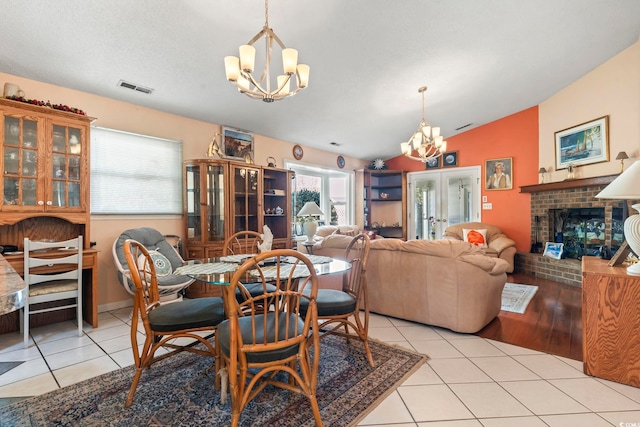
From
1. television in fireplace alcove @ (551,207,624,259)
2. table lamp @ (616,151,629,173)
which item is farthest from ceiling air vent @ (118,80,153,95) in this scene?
television in fireplace alcove @ (551,207,624,259)

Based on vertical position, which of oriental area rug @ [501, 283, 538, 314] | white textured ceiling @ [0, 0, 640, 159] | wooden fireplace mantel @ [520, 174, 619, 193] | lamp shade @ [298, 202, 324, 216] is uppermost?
white textured ceiling @ [0, 0, 640, 159]

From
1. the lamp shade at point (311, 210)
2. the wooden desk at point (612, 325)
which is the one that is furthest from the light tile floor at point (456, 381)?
the lamp shade at point (311, 210)

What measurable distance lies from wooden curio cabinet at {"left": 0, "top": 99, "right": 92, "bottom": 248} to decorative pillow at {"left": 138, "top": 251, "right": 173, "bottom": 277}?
0.56 meters

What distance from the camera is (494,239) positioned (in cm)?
571

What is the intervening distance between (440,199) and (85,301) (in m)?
6.51

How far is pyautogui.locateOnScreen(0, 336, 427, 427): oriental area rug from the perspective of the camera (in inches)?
63.1

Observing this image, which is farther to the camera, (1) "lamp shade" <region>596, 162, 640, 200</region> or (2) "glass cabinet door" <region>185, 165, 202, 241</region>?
(2) "glass cabinet door" <region>185, 165, 202, 241</region>

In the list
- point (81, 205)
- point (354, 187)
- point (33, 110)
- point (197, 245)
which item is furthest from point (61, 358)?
point (354, 187)

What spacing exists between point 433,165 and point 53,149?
260 inches

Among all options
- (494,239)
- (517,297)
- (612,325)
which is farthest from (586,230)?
(612,325)

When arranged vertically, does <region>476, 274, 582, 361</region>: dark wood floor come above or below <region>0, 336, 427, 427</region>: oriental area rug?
below

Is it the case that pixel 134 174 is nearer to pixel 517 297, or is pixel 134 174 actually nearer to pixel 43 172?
pixel 43 172

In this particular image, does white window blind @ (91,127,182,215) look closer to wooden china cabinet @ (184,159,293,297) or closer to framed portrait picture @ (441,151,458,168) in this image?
wooden china cabinet @ (184,159,293,297)

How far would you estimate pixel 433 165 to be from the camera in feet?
22.8
